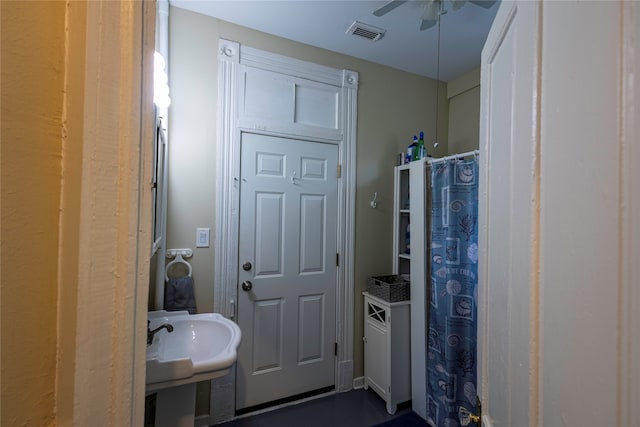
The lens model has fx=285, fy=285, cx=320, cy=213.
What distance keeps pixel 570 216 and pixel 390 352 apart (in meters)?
1.90

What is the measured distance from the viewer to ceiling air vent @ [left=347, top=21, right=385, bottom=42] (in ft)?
6.25

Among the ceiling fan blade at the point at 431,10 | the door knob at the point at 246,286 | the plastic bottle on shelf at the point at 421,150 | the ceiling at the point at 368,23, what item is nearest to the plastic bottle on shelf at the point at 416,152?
the plastic bottle on shelf at the point at 421,150

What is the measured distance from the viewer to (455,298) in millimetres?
1834

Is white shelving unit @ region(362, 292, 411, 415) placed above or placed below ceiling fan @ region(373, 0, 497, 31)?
below

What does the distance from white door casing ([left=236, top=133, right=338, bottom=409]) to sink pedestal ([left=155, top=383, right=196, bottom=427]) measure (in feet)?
2.44

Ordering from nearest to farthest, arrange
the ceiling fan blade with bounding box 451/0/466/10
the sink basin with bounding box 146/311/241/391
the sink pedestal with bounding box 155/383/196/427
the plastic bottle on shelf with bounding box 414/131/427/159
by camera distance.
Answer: the sink basin with bounding box 146/311/241/391 < the sink pedestal with bounding box 155/383/196/427 < the ceiling fan blade with bounding box 451/0/466/10 < the plastic bottle on shelf with bounding box 414/131/427/159

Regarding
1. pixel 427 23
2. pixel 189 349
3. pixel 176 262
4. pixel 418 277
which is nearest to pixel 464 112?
pixel 427 23

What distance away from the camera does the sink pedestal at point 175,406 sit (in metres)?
1.18

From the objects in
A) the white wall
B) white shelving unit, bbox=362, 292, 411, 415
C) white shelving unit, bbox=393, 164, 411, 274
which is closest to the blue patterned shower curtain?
white shelving unit, bbox=362, 292, 411, 415

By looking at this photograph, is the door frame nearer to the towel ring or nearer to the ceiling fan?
the towel ring

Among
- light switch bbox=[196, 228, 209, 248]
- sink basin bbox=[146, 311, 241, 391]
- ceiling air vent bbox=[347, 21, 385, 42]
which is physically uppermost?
ceiling air vent bbox=[347, 21, 385, 42]

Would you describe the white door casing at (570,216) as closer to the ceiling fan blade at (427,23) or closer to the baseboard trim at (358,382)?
the ceiling fan blade at (427,23)

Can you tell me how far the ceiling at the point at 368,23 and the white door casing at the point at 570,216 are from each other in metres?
1.42

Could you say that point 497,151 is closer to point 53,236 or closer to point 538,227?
point 538,227
